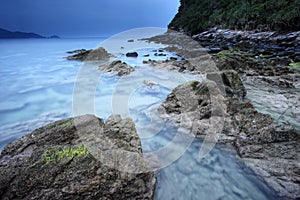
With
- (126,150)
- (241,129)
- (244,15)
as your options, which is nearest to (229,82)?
(241,129)

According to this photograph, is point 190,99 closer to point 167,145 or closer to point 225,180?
point 167,145

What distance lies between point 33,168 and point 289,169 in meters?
4.87

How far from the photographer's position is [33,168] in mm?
2900

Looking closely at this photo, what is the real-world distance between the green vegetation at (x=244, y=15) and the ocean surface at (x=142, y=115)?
29.6 metres

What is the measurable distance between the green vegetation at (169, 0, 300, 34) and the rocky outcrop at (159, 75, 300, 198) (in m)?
32.4

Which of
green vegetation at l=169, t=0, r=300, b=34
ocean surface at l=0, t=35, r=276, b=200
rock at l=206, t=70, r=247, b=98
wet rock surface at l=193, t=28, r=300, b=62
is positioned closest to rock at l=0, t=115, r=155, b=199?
ocean surface at l=0, t=35, r=276, b=200

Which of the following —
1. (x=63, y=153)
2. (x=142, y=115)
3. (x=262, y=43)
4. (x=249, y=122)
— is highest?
(x=262, y=43)

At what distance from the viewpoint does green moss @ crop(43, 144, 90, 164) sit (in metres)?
3.07

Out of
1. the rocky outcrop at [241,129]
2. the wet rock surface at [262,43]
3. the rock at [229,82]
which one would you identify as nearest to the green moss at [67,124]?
the rocky outcrop at [241,129]

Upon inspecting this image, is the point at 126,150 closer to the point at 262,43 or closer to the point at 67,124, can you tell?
the point at 67,124

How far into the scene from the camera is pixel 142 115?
22.9 feet

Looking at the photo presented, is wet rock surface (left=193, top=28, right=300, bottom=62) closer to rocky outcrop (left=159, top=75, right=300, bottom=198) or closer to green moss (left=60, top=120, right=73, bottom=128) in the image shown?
rocky outcrop (left=159, top=75, right=300, bottom=198)

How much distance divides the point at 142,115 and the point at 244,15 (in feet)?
144

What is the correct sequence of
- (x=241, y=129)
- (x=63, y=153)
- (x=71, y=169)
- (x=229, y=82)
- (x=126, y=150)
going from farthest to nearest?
(x=229, y=82)
(x=241, y=129)
(x=126, y=150)
(x=63, y=153)
(x=71, y=169)
